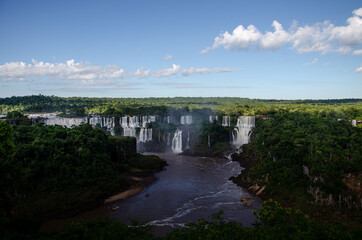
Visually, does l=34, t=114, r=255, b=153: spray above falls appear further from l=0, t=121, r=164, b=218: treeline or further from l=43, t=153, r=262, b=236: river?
l=0, t=121, r=164, b=218: treeline

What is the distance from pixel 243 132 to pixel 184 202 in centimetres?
3613

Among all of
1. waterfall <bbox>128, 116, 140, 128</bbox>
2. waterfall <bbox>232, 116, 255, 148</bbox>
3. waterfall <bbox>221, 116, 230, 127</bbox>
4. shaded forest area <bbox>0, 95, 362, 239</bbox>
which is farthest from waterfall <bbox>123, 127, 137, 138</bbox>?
waterfall <bbox>232, 116, 255, 148</bbox>

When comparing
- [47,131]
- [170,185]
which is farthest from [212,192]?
[47,131]

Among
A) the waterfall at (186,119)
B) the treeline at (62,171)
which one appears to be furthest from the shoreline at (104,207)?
the waterfall at (186,119)

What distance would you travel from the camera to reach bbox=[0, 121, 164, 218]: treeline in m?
30.9

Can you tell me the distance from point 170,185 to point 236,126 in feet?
108

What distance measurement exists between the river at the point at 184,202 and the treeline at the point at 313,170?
3.55 m

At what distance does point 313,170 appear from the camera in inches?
1251

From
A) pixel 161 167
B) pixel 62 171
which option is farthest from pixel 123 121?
pixel 62 171

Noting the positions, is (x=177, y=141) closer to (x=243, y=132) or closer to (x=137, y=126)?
(x=137, y=126)

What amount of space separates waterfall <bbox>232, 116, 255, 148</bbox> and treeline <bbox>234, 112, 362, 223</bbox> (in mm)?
20327

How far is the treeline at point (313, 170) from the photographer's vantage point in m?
29.0

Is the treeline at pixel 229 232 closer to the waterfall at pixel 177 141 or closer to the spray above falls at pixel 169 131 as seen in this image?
the spray above falls at pixel 169 131

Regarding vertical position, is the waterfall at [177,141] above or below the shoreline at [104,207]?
above
